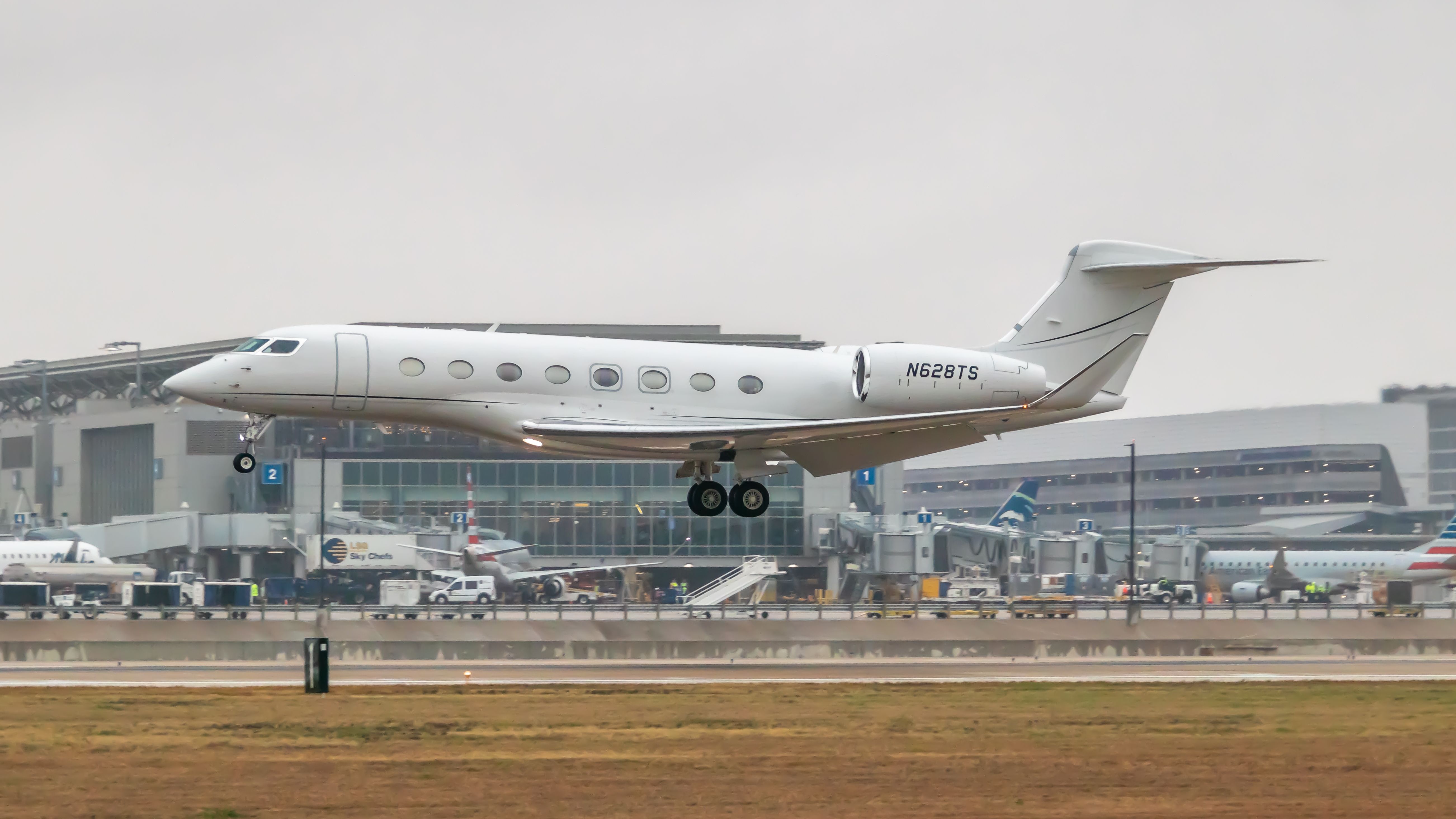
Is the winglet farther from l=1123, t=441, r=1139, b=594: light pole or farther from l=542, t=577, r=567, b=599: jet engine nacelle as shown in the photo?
l=542, t=577, r=567, b=599: jet engine nacelle

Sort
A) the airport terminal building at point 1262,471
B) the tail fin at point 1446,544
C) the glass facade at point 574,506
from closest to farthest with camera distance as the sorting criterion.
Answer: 1. the tail fin at point 1446,544
2. the glass facade at point 574,506
3. the airport terminal building at point 1262,471

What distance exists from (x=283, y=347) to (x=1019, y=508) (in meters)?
71.4

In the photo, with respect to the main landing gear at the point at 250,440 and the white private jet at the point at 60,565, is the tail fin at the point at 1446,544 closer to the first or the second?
the white private jet at the point at 60,565

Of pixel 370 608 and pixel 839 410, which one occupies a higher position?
pixel 839 410

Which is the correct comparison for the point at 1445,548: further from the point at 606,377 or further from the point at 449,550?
the point at 606,377

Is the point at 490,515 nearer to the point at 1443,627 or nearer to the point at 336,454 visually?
the point at 336,454

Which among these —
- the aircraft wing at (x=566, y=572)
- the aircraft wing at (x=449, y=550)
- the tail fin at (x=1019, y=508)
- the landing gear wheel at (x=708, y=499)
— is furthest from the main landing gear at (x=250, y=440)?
the tail fin at (x=1019, y=508)

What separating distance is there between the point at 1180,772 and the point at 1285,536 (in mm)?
96620

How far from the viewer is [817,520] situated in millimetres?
79625

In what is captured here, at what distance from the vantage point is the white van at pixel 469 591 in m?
67.2

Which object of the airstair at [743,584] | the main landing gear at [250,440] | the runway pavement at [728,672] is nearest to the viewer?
the main landing gear at [250,440]

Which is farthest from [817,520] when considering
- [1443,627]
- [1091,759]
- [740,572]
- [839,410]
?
[1091,759]

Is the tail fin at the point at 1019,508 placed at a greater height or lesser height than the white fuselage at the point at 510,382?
lesser

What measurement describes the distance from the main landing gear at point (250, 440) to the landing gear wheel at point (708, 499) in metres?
7.62
